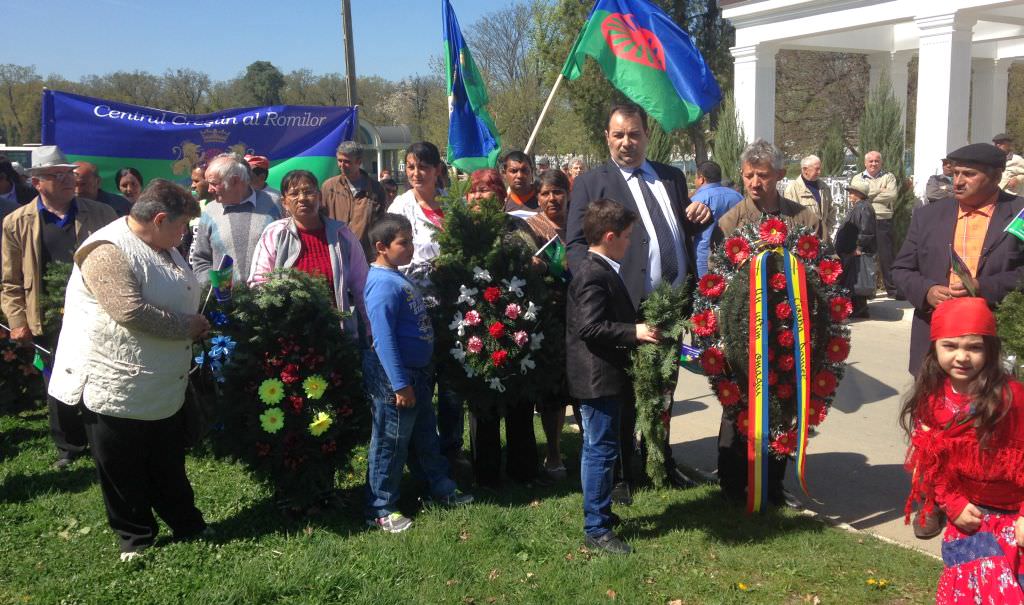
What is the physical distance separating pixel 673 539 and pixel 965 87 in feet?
36.0

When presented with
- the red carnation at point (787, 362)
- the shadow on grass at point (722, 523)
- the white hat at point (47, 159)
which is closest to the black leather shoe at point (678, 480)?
the shadow on grass at point (722, 523)

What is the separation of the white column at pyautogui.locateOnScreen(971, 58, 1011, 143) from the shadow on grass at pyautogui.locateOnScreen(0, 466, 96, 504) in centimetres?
1904

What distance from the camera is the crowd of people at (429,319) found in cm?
299

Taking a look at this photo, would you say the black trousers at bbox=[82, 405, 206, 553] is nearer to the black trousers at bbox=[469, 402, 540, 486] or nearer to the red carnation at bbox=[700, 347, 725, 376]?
the black trousers at bbox=[469, 402, 540, 486]

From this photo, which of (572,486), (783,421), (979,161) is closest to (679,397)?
(572,486)

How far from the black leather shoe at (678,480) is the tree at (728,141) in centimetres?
1044

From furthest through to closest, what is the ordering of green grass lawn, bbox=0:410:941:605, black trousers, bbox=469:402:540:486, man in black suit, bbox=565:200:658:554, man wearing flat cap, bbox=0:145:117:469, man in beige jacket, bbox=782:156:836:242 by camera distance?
man in beige jacket, bbox=782:156:836:242 < man wearing flat cap, bbox=0:145:117:469 < black trousers, bbox=469:402:540:486 < man in black suit, bbox=565:200:658:554 < green grass lawn, bbox=0:410:941:605

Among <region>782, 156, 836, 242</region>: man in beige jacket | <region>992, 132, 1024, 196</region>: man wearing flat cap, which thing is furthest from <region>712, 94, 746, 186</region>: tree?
<region>782, 156, 836, 242</region>: man in beige jacket

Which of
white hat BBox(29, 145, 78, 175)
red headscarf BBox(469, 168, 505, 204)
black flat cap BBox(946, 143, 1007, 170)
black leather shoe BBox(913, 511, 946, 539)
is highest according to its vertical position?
white hat BBox(29, 145, 78, 175)

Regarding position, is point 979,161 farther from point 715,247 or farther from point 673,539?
point 673,539

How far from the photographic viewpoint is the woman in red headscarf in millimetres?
2818

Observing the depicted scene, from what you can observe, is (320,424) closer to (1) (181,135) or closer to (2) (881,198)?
(1) (181,135)

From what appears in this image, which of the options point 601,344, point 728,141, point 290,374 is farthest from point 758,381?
point 728,141

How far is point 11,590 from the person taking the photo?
→ 13.0 feet
